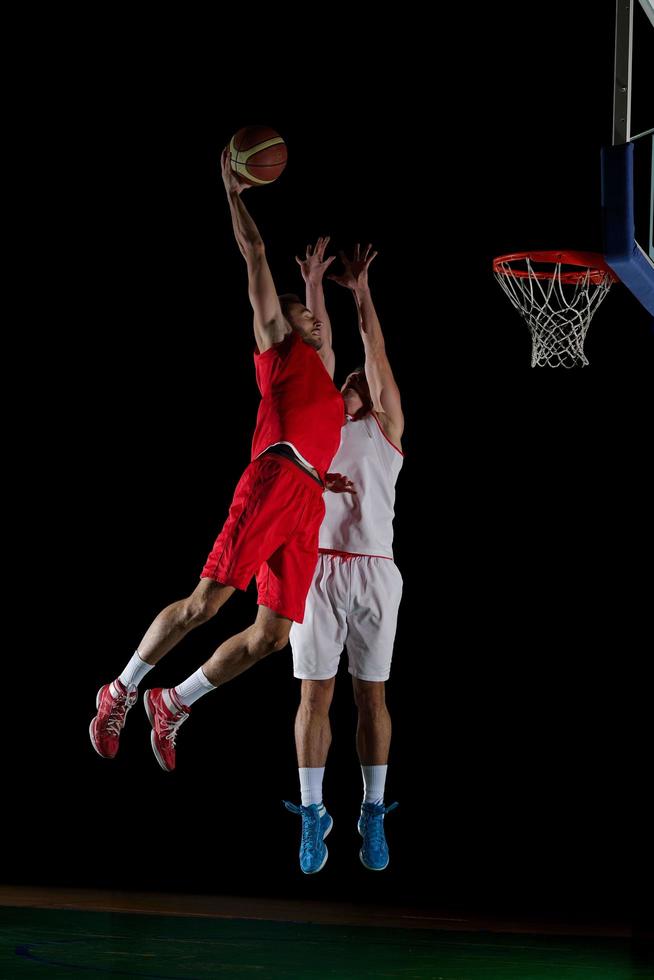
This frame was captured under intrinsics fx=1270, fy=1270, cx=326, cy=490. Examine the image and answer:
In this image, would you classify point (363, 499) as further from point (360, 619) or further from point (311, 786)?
point (311, 786)

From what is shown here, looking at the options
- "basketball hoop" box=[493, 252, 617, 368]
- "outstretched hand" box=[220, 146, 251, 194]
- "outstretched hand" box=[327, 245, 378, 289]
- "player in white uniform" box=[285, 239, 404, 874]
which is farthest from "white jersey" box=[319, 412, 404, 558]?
"outstretched hand" box=[220, 146, 251, 194]

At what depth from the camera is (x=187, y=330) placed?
6.70 m

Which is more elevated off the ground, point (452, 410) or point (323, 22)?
point (323, 22)

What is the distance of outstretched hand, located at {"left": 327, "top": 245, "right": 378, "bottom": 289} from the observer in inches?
211

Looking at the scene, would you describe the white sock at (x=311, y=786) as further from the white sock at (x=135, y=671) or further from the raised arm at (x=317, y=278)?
the raised arm at (x=317, y=278)

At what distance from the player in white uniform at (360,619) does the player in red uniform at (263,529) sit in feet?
1.01

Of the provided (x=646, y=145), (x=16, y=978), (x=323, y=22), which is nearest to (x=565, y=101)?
(x=646, y=145)

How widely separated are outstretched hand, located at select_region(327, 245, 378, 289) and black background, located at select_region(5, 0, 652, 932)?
967 mm

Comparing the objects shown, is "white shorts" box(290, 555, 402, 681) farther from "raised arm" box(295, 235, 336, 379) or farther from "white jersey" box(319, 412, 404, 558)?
"raised arm" box(295, 235, 336, 379)

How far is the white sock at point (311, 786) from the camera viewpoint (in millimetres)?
5129

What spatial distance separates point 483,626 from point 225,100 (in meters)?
2.95

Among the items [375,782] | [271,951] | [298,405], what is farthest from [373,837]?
[298,405]

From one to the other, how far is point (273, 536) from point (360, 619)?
2.22 ft

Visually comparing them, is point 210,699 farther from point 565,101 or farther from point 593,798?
point 565,101
